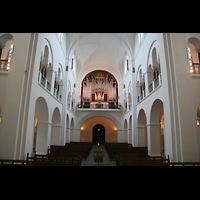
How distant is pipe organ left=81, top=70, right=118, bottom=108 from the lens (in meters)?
23.9

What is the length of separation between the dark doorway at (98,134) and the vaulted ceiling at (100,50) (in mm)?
8203

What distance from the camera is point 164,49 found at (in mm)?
8211

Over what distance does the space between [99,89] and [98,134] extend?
23.5 ft

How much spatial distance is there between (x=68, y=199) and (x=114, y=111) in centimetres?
1905

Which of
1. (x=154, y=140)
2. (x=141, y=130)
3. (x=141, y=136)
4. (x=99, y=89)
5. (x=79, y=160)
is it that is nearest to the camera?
(x=79, y=160)

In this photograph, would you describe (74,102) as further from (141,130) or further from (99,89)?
(141,130)

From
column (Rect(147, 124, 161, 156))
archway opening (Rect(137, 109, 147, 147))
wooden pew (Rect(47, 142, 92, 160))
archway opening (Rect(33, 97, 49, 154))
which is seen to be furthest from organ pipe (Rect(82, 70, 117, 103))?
column (Rect(147, 124, 161, 156))

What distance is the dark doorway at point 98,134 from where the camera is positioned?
84.0 feet

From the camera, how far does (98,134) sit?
84.4 feet

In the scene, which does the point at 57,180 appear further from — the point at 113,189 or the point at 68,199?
the point at 113,189

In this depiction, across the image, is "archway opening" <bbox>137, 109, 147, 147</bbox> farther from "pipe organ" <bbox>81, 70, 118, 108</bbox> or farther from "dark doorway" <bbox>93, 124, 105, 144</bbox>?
"dark doorway" <bbox>93, 124, 105, 144</bbox>

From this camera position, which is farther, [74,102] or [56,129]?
[74,102]

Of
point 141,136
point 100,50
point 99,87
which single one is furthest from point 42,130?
point 99,87
